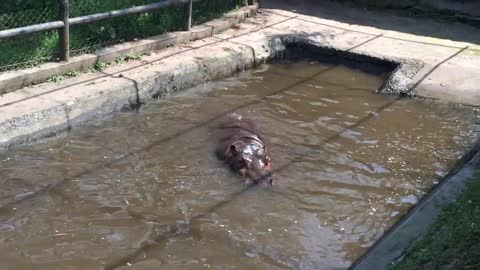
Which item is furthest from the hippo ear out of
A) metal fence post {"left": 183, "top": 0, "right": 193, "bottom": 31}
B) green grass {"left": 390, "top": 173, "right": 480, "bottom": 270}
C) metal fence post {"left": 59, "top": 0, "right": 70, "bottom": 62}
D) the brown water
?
metal fence post {"left": 183, "top": 0, "right": 193, "bottom": 31}

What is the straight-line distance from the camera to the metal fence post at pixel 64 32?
8.07m

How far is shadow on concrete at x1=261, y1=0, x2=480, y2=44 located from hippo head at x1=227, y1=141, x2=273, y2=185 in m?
5.86

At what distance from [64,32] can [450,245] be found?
18.3ft

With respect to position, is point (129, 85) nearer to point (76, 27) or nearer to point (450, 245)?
point (76, 27)

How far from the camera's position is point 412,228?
488cm

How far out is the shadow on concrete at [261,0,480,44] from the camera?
11.5 m

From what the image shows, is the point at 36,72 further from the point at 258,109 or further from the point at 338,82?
the point at 338,82

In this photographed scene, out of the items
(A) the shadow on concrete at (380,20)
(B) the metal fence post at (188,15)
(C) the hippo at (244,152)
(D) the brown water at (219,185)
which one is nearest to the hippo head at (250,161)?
(C) the hippo at (244,152)

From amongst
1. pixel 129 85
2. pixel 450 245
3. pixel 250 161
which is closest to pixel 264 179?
pixel 250 161

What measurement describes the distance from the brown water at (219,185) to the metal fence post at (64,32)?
48.9 inches

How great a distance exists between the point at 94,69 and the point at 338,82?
3402mm

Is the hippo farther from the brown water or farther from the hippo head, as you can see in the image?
the brown water

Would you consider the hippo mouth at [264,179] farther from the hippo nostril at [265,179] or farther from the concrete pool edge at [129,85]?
the concrete pool edge at [129,85]

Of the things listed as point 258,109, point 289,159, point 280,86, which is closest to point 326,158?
point 289,159
